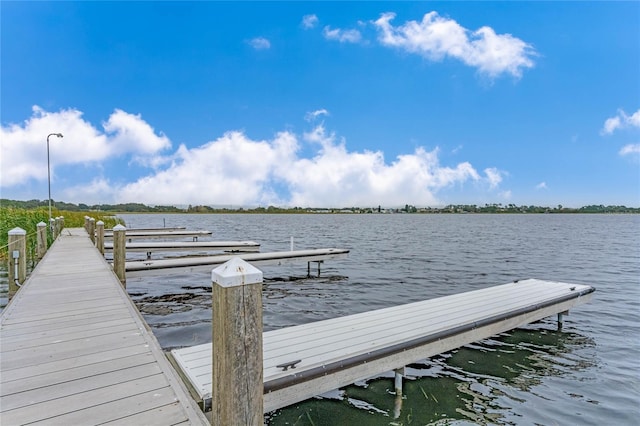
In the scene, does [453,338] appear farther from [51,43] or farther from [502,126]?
[502,126]

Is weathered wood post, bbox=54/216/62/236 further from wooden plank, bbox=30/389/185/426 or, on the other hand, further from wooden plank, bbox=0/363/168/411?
wooden plank, bbox=30/389/185/426

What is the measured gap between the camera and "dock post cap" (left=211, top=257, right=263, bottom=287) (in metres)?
1.70

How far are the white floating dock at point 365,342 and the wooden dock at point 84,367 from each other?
0.50m

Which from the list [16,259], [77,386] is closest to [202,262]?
[16,259]

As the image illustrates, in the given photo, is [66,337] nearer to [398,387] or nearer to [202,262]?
[398,387]

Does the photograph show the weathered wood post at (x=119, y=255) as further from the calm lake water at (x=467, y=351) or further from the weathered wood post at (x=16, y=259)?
the weathered wood post at (x=16, y=259)

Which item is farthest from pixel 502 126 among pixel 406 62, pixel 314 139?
pixel 314 139

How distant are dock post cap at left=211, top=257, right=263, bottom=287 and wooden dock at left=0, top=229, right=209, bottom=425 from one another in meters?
0.97

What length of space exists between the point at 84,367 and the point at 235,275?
2000 mm

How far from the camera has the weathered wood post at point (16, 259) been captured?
640cm

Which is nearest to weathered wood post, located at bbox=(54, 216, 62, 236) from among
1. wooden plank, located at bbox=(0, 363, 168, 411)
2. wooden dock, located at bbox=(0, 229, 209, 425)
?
wooden dock, located at bbox=(0, 229, 209, 425)

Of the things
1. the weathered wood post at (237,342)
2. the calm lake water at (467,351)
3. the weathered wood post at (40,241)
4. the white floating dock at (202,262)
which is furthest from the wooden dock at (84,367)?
the weathered wood post at (40,241)

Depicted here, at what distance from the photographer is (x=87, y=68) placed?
19.6 m

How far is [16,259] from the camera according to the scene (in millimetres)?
6523
